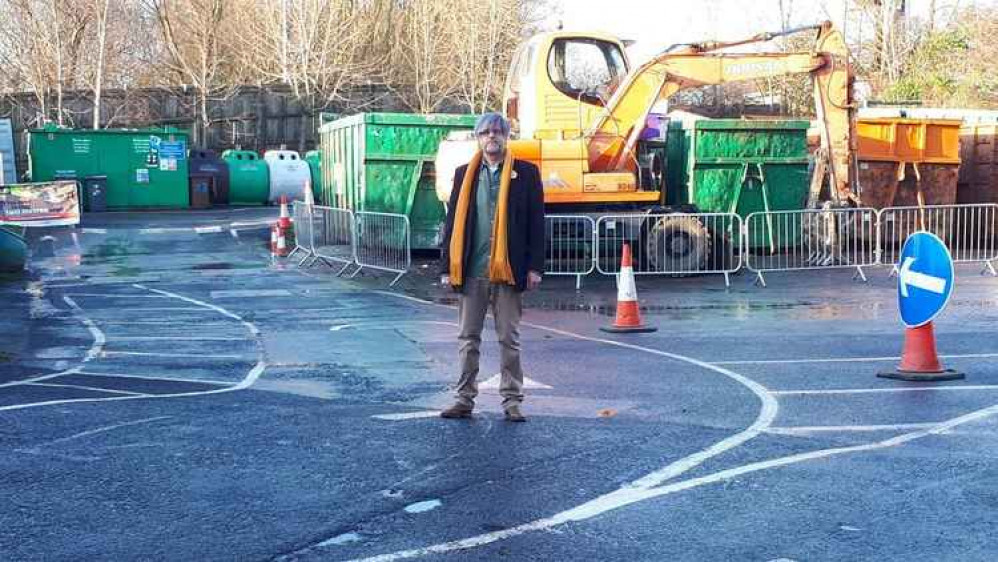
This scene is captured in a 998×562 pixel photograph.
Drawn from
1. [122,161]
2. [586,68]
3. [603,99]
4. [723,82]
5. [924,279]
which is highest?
[586,68]

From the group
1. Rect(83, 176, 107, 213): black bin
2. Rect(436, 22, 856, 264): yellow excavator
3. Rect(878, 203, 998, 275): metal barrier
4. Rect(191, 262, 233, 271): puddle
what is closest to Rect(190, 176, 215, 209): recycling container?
Rect(83, 176, 107, 213): black bin

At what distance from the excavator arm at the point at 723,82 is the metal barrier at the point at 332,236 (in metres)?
4.38

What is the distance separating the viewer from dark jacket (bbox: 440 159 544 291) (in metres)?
8.44

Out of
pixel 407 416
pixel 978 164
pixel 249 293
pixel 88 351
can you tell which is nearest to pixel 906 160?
pixel 978 164

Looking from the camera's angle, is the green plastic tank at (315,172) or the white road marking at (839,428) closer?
the white road marking at (839,428)

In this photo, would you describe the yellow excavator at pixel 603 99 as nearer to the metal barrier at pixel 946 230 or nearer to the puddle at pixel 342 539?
the metal barrier at pixel 946 230

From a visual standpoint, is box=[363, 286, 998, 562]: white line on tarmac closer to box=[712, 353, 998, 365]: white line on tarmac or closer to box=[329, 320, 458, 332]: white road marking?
box=[712, 353, 998, 365]: white line on tarmac

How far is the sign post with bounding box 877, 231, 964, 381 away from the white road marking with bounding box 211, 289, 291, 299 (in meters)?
9.73

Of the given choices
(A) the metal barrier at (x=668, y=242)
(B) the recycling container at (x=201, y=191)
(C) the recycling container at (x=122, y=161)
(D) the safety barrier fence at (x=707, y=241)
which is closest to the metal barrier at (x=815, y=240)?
(D) the safety barrier fence at (x=707, y=241)

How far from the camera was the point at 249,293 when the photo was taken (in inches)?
712

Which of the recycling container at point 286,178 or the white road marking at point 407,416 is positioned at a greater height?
the recycling container at point 286,178

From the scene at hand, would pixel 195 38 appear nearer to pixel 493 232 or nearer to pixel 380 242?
pixel 380 242

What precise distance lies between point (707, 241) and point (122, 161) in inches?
895

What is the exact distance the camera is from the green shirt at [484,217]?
8.50 meters
